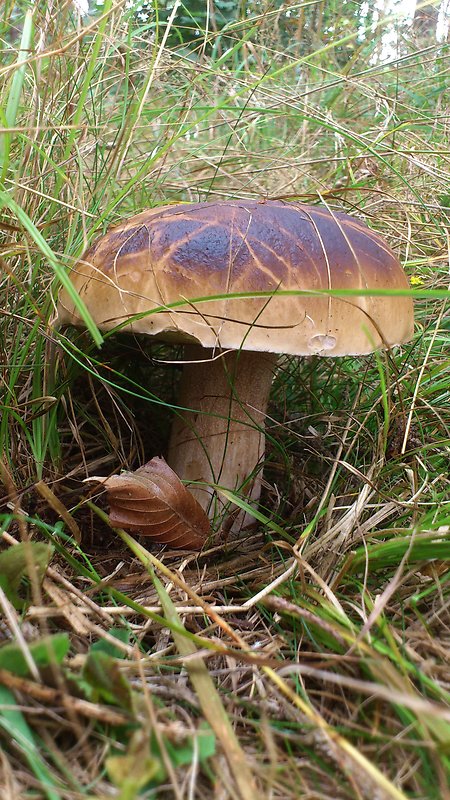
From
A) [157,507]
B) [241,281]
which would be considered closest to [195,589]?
[157,507]

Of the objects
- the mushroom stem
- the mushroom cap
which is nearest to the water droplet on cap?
the mushroom cap

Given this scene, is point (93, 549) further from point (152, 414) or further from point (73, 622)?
point (152, 414)

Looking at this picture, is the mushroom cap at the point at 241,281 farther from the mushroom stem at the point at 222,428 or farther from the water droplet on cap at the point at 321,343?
the mushroom stem at the point at 222,428

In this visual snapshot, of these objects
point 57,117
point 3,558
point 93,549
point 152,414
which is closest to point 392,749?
point 3,558

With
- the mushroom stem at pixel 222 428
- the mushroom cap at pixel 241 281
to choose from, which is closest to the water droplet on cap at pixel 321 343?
the mushroom cap at pixel 241 281

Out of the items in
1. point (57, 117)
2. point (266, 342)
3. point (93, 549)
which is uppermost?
point (57, 117)
